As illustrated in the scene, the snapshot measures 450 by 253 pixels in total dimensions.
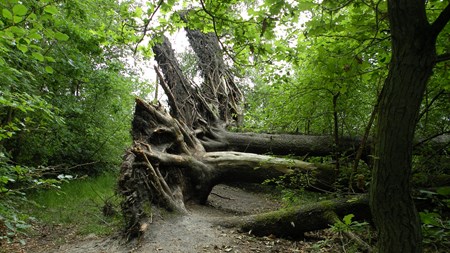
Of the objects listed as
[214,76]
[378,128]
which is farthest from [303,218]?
[214,76]

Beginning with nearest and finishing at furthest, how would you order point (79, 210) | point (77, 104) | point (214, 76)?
point (79, 210) < point (77, 104) < point (214, 76)

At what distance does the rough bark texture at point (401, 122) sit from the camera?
1.61 meters

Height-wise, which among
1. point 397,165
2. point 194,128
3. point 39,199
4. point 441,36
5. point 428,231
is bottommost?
point 39,199

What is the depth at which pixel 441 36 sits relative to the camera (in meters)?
3.01

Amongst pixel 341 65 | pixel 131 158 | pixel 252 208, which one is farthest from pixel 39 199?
pixel 341 65

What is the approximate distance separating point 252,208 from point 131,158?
9.91ft

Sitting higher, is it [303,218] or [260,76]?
[260,76]

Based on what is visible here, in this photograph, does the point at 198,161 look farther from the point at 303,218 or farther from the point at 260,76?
the point at 303,218

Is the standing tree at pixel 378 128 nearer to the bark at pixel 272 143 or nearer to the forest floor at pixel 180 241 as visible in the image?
the forest floor at pixel 180 241

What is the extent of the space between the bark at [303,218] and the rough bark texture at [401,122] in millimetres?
2232

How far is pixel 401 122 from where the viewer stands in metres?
1.72

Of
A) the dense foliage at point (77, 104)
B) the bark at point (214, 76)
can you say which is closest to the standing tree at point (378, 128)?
the dense foliage at point (77, 104)

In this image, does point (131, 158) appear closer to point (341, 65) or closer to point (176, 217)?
point (176, 217)

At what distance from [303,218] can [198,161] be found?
2.84m
